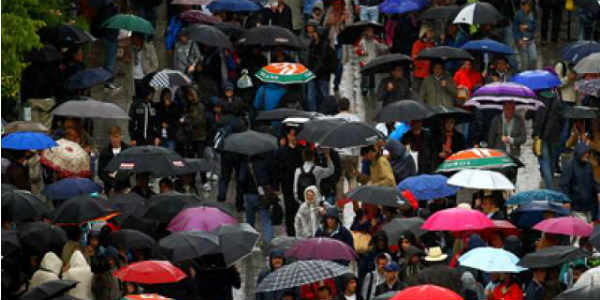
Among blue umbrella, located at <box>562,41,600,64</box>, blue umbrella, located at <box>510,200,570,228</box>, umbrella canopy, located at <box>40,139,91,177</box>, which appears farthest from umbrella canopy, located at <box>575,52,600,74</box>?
umbrella canopy, located at <box>40,139,91,177</box>

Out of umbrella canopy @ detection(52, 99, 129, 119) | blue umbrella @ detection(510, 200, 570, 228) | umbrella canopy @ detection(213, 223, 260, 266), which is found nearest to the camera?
umbrella canopy @ detection(213, 223, 260, 266)

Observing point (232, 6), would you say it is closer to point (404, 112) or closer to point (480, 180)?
point (404, 112)

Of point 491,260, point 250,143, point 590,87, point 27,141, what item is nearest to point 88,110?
point 27,141

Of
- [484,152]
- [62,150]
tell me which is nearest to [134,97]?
[62,150]

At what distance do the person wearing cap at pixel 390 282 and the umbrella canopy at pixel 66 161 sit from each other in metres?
5.98

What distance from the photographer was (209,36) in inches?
1334

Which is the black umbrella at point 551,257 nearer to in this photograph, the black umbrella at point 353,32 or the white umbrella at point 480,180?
the white umbrella at point 480,180

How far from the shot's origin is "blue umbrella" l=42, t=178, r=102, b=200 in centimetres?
2830

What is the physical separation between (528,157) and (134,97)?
5638 mm

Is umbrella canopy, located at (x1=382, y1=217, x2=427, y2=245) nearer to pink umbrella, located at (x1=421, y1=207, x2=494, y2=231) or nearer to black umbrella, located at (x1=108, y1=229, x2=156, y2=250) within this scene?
pink umbrella, located at (x1=421, y1=207, x2=494, y2=231)

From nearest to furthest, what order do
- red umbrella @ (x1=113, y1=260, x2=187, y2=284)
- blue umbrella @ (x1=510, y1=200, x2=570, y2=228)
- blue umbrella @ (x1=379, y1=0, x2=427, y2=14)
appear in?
red umbrella @ (x1=113, y1=260, x2=187, y2=284) → blue umbrella @ (x1=510, y1=200, x2=570, y2=228) → blue umbrella @ (x1=379, y1=0, x2=427, y2=14)

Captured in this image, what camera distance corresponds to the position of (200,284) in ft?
84.1

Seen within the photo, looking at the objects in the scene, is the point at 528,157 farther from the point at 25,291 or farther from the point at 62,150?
the point at 25,291

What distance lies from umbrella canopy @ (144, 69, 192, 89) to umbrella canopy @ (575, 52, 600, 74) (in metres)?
5.50
